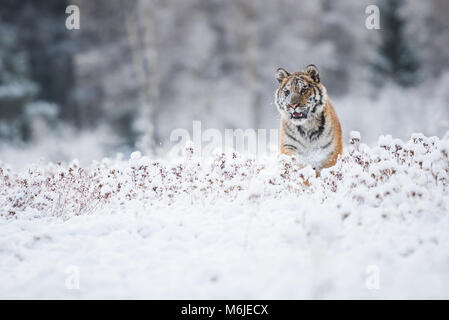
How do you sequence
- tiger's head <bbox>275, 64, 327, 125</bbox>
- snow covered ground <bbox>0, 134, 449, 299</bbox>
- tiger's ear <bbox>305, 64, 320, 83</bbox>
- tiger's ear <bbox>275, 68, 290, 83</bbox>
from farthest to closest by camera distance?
tiger's ear <bbox>275, 68, 290, 83</bbox>
tiger's ear <bbox>305, 64, 320, 83</bbox>
tiger's head <bbox>275, 64, 327, 125</bbox>
snow covered ground <bbox>0, 134, 449, 299</bbox>

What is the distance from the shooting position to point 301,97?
17.4ft

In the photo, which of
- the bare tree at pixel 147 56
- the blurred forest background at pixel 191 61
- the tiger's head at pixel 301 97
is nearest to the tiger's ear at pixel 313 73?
the tiger's head at pixel 301 97

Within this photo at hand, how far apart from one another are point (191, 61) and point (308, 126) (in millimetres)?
16100

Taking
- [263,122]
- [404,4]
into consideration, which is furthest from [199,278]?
[404,4]

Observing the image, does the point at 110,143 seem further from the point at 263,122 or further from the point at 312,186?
the point at 312,186

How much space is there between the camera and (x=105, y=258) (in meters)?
3.61

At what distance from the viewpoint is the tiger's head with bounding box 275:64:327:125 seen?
5.29 meters

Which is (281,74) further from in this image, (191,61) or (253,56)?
(191,61)

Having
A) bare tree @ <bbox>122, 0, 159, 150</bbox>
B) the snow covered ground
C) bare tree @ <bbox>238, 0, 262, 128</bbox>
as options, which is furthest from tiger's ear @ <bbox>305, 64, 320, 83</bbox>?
bare tree @ <bbox>238, 0, 262, 128</bbox>

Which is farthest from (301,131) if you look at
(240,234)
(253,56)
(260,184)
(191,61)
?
(191,61)

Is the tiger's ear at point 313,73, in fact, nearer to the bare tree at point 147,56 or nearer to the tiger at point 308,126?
the tiger at point 308,126

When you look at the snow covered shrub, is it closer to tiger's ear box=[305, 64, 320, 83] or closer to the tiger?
the tiger

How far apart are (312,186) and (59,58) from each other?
18607mm
